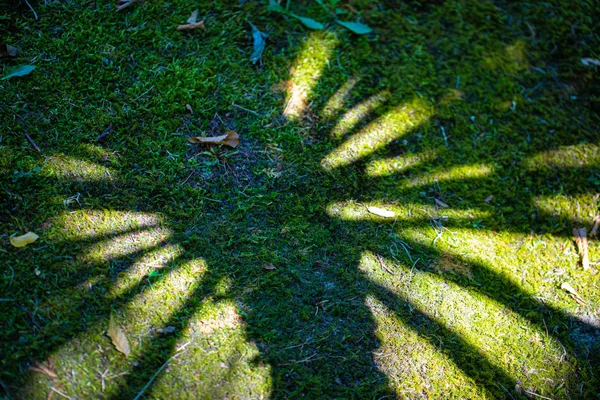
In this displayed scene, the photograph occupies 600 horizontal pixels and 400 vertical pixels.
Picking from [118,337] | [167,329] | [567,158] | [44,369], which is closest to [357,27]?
[567,158]

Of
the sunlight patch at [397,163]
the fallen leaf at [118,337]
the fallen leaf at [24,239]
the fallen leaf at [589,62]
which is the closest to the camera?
the fallen leaf at [118,337]

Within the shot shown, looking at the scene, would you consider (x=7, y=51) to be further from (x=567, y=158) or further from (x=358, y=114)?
(x=567, y=158)

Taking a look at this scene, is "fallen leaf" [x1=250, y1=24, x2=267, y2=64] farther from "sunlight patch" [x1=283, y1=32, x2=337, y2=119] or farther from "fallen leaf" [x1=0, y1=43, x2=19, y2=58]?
"fallen leaf" [x1=0, y1=43, x2=19, y2=58]

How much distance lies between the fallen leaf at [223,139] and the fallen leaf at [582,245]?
2.12 m

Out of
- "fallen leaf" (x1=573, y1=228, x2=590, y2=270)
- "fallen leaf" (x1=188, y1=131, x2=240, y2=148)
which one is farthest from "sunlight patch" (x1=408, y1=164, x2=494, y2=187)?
"fallen leaf" (x1=188, y1=131, x2=240, y2=148)

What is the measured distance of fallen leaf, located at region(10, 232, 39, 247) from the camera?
2.01 m

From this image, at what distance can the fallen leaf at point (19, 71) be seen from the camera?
2.39 meters

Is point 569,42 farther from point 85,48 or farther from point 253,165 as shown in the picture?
point 85,48

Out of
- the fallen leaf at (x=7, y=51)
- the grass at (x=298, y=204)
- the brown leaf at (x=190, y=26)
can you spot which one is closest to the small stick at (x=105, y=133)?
the grass at (x=298, y=204)

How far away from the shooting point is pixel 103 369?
72.4 inches

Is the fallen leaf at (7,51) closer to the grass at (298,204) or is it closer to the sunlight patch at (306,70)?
the grass at (298,204)

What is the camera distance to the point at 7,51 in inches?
96.6

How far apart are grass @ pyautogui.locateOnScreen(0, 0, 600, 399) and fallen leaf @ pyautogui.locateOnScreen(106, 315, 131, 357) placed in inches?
1.2

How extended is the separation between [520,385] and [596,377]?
1.46 feet
